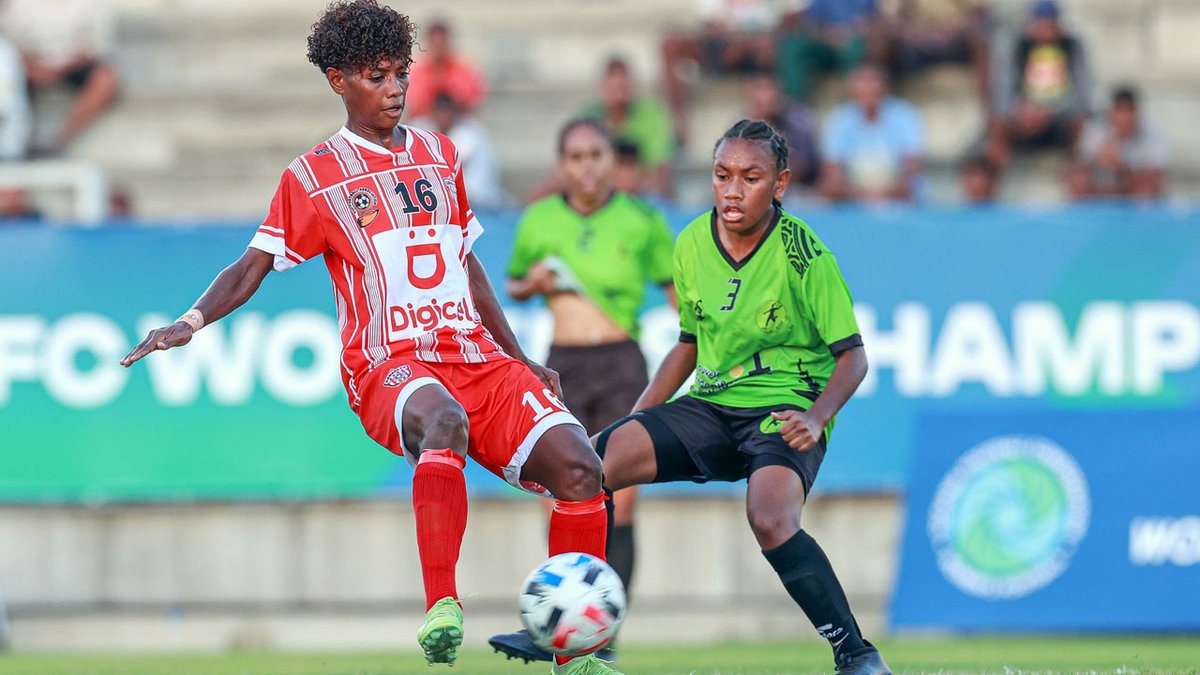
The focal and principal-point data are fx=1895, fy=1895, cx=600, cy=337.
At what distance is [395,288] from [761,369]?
1.40m

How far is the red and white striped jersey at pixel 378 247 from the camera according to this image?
21.9 feet

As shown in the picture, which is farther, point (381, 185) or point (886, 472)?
point (886, 472)

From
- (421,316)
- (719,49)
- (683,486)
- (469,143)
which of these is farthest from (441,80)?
(421,316)

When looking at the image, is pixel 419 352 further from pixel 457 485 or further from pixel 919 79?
pixel 919 79

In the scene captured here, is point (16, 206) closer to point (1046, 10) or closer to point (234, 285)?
point (234, 285)

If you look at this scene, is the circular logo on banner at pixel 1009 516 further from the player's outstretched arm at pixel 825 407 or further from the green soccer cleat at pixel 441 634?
the green soccer cleat at pixel 441 634

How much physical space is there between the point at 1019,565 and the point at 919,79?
5.19 metres

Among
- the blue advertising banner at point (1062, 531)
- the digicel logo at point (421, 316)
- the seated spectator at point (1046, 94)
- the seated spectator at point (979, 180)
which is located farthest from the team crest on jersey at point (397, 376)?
the seated spectator at point (1046, 94)

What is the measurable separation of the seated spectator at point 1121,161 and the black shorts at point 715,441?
7.18 metres

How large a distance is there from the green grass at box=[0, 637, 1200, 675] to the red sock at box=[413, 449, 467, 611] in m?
2.25

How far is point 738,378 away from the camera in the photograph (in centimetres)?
709

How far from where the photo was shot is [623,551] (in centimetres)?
934

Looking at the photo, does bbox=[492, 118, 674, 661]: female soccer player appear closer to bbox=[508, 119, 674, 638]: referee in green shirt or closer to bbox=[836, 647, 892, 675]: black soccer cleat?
bbox=[508, 119, 674, 638]: referee in green shirt

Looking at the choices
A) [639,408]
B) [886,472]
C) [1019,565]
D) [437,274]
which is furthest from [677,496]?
[437,274]
